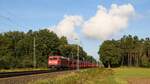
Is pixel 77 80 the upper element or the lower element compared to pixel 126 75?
upper

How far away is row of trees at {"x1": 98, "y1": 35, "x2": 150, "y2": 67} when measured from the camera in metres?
174

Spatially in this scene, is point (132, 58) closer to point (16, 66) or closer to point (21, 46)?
point (21, 46)

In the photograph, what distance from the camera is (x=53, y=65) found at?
8069 cm

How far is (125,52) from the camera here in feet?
617

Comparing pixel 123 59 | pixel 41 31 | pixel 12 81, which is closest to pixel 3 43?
pixel 41 31

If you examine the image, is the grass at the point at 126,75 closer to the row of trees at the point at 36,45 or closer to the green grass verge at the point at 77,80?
the green grass verge at the point at 77,80

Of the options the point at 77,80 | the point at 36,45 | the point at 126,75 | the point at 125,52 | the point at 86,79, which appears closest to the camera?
the point at 77,80

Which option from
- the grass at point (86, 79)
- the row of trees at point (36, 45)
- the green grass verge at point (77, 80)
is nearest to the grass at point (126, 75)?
the grass at point (86, 79)

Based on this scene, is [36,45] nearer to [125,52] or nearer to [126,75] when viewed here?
[125,52]

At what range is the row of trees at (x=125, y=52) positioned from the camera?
174m

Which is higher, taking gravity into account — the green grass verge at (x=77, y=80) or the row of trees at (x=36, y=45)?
the row of trees at (x=36, y=45)

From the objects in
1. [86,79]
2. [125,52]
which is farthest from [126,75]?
[125,52]

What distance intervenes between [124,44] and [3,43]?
7782 centimetres

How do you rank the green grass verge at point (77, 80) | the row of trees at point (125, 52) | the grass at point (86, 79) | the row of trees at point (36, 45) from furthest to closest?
the row of trees at point (125, 52), the row of trees at point (36, 45), the grass at point (86, 79), the green grass verge at point (77, 80)
